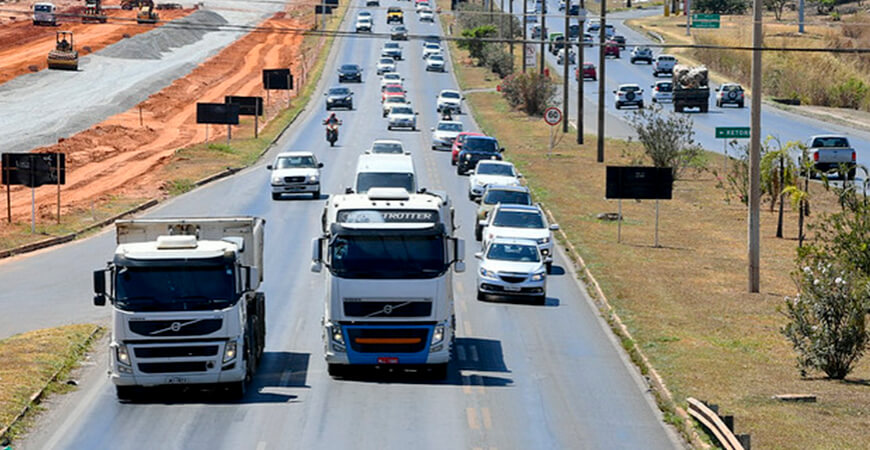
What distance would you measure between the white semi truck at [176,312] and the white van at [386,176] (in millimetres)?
19359

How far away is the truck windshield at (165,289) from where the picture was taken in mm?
21469

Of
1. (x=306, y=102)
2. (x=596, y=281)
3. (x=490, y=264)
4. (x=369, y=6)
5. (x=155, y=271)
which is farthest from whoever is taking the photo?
(x=369, y=6)

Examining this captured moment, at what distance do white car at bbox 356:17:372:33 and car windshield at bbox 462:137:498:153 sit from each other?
7891cm

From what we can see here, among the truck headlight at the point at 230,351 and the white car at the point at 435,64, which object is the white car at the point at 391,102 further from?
the truck headlight at the point at 230,351

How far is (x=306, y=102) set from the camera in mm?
103188

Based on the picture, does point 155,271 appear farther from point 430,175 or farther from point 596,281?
point 430,175

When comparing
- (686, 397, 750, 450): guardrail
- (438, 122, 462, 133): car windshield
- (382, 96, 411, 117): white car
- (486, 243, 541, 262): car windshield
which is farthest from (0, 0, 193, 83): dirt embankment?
(686, 397, 750, 450): guardrail

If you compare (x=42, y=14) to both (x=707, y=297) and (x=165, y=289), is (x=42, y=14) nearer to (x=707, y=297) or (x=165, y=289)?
(x=707, y=297)

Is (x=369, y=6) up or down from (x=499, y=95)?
up

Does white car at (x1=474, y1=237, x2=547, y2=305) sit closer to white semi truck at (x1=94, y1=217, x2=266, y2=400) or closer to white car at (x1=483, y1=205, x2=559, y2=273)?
white car at (x1=483, y1=205, x2=559, y2=273)

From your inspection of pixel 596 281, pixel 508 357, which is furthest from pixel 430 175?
pixel 508 357

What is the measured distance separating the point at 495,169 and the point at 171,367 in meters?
31.4

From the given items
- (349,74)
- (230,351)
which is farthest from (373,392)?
(349,74)

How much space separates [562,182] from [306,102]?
45.9 metres
